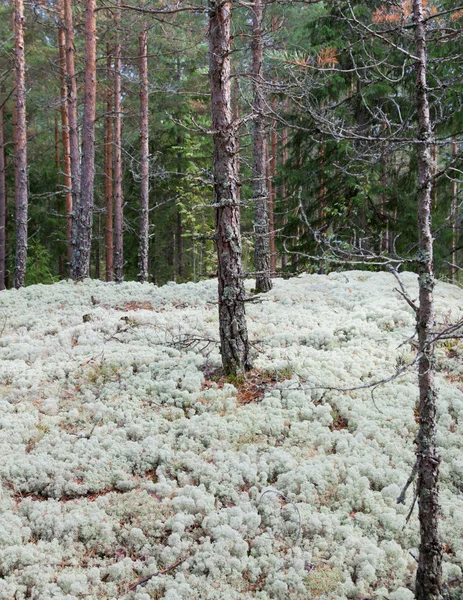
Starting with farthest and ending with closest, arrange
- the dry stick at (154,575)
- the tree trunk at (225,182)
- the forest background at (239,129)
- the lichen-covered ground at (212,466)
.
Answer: the forest background at (239,129) → the tree trunk at (225,182) → the lichen-covered ground at (212,466) → the dry stick at (154,575)

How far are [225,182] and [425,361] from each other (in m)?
3.82

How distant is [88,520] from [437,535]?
299 centimetres

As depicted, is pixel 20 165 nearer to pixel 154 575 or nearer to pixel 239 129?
pixel 239 129

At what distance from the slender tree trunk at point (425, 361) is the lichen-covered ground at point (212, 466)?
185mm

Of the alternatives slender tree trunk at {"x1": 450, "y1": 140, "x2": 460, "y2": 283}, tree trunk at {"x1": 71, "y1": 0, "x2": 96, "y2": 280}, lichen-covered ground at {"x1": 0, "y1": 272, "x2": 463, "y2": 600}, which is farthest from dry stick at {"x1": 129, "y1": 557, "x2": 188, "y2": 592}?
tree trunk at {"x1": 71, "y1": 0, "x2": 96, "y2": 280}

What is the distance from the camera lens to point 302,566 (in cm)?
384

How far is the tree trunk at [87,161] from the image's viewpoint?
13.0 meters

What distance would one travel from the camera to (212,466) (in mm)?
4898

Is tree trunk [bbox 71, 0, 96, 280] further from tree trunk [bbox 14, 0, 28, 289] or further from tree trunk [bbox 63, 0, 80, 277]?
tree trunk [bbox 14, 0, 28, 289]

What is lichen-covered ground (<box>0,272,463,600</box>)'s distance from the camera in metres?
3.84

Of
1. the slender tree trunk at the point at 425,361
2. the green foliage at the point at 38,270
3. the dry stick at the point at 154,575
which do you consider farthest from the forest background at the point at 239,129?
the dry stick at the point at 154,575

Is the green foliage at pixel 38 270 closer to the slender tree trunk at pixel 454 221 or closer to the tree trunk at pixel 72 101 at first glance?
the tree trunk at pixel 72 101

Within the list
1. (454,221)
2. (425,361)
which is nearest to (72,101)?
(454,221)

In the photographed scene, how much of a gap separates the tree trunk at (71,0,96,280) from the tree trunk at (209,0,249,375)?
772 cm
